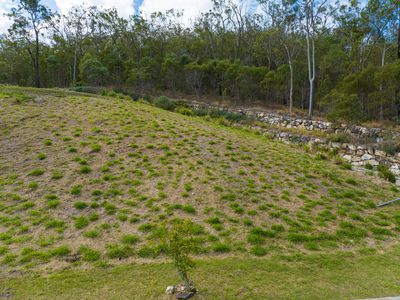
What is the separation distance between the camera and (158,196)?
6.46 metres

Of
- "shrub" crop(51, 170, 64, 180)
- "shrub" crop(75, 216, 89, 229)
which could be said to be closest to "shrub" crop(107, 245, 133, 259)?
"shrub" crop(75, 216, 89, 229)

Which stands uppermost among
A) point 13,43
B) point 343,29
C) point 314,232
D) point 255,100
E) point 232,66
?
point 343,29

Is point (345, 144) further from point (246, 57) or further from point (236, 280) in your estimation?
point (246, 57)

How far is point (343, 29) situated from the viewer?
26406mm

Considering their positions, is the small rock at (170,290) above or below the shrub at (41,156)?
below

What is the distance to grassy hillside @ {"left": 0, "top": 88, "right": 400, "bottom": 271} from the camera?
4746mm

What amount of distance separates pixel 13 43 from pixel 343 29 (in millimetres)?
38008

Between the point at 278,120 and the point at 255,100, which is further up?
the point at 255,100

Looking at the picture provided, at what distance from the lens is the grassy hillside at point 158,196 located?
4746mm

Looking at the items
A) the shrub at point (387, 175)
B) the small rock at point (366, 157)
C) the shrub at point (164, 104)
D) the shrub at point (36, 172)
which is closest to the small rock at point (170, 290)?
the shrub at point (36, 172)

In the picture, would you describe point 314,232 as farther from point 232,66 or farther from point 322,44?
point 322,44

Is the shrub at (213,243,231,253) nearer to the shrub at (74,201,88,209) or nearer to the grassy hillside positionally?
the grassy hillside

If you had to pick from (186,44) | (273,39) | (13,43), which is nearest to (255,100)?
(273,39)

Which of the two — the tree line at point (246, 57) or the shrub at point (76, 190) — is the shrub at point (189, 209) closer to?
the shrub at point (76, 190)
